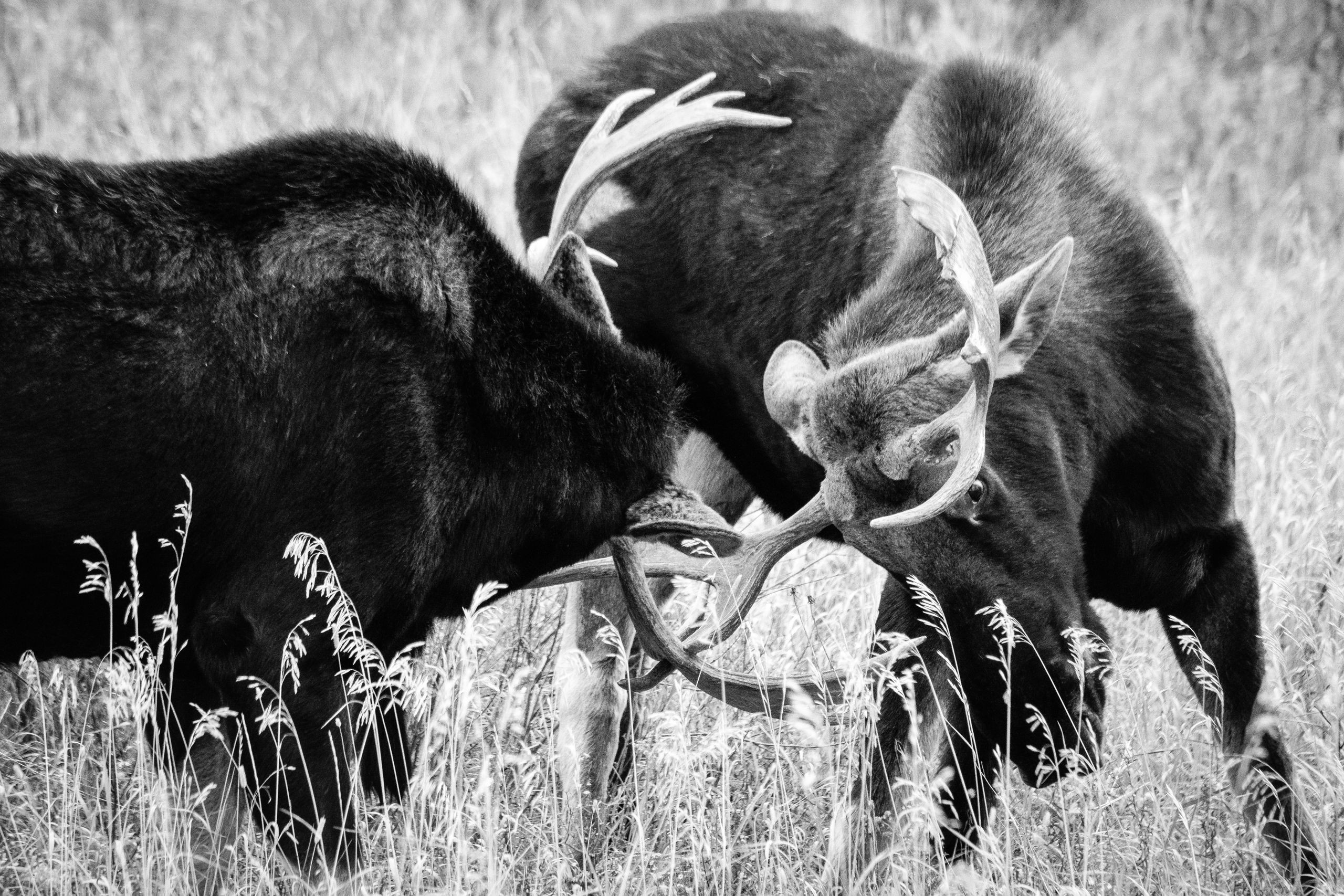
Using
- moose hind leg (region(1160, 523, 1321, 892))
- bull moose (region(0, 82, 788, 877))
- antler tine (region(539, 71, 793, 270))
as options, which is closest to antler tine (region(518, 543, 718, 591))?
bull moose (region(0, 82, 788, 877))

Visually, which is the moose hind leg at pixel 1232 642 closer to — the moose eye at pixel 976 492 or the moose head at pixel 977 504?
the moose head at pixel 977 504

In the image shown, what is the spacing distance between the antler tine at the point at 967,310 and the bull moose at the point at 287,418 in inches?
26.5

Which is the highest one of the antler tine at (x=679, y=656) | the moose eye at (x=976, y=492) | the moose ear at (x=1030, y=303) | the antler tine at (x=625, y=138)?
the antler tine at (x=625, y=138)

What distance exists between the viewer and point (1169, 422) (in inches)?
168

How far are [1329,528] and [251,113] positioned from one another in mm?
6929

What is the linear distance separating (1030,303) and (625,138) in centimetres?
132

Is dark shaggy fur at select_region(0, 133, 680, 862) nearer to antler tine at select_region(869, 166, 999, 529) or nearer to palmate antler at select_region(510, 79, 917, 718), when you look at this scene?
palmate antler at select_region(510, 79, 917, 718)

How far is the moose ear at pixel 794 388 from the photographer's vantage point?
411 cm

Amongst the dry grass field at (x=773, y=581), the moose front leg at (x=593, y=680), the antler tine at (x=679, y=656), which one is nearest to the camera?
the dry grass field at (x=773, y=581)

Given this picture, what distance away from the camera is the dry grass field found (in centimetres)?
367

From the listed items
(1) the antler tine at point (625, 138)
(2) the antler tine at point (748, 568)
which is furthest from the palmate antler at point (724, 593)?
(1) the antler tine at point (625, 138)

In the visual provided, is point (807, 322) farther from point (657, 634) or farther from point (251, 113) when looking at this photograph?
point (251, 113)

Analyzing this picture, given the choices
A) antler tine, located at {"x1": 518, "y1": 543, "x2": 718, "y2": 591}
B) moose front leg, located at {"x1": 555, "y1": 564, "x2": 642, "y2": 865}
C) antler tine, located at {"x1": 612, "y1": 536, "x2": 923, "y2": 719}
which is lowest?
moose front leg, located at {"x1": 555, "y1": 564, "x2": 642, "y2": 865}

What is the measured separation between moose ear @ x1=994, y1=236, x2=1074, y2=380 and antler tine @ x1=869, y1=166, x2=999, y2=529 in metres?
0.09
